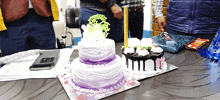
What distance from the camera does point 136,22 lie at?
1.90 meters

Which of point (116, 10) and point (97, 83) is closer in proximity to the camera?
point (97, 83)

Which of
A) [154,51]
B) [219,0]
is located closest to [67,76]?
[154,51]

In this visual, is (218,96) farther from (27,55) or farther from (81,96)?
(27,55)

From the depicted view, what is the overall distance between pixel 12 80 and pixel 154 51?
2.38 ft

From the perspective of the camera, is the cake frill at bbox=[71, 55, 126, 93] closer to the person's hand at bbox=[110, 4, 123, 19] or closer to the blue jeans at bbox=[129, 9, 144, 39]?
the person's hand at bbox=[110, 4, 123, 19]

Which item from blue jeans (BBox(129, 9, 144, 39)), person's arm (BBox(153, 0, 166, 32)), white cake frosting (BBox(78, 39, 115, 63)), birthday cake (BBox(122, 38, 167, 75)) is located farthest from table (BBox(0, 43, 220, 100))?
blue jeans (BBox(129, 9, 144, 39))

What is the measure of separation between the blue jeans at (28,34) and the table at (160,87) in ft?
2.26

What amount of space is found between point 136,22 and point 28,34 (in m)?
1.09

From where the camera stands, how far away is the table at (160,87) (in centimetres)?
66

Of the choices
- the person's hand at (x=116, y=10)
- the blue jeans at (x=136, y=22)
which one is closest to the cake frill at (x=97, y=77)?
the person's hand at (x=116, y=10)

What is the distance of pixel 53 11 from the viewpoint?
146 cm

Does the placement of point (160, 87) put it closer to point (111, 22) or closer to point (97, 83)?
point (97, 83)

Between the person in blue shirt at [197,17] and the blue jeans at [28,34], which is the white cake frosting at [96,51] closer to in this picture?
the blue jeans at [28,34]

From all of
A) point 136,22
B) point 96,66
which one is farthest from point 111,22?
point 96,66
